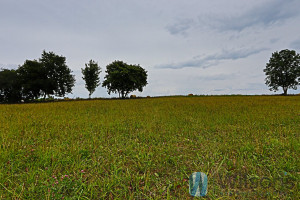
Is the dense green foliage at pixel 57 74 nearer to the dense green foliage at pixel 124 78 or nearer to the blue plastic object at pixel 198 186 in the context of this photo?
the dense green foliage at pixel 124 78

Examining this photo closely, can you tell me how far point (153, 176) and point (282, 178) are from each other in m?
2.41

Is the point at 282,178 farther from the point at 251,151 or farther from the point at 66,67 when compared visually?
the point at 66,67

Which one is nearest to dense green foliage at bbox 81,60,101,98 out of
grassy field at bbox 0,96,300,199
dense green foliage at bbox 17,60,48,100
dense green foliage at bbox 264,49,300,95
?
dense green foliage at bbox 17,60,48,100

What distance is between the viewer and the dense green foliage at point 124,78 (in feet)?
124

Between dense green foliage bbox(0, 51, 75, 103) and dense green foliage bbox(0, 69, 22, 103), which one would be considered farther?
dense green foliage bbox(0, 69, 22, 103)

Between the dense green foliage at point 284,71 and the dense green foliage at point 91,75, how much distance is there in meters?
54.3

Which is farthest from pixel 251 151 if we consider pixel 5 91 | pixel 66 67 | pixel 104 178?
pixel 5 91

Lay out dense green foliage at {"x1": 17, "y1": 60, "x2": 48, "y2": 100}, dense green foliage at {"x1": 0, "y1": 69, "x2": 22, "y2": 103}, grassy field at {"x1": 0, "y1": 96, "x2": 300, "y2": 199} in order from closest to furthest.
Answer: grassy field at {"x1": 0, "y1": 96, "x2": 300, "y2": 199}
dense green foliage at {"x1": 17, "y1": 60, "x2": 48, "y2": 100}
dense green foliage at {"x1": 0, "y1": 69, "x2": 22, "y2": 103}

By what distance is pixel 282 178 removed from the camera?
265cm

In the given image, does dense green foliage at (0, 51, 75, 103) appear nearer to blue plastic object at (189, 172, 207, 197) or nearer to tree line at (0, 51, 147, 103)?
tree line at (0, 51, 147, 103)

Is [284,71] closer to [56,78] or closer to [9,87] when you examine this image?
[56,78]

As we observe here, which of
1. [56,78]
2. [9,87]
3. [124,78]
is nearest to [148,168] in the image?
[124,78]

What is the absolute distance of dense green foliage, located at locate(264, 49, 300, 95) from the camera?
42.8 meters

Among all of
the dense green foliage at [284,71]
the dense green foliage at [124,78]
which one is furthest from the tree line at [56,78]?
the dense green foliage at [284,71]
